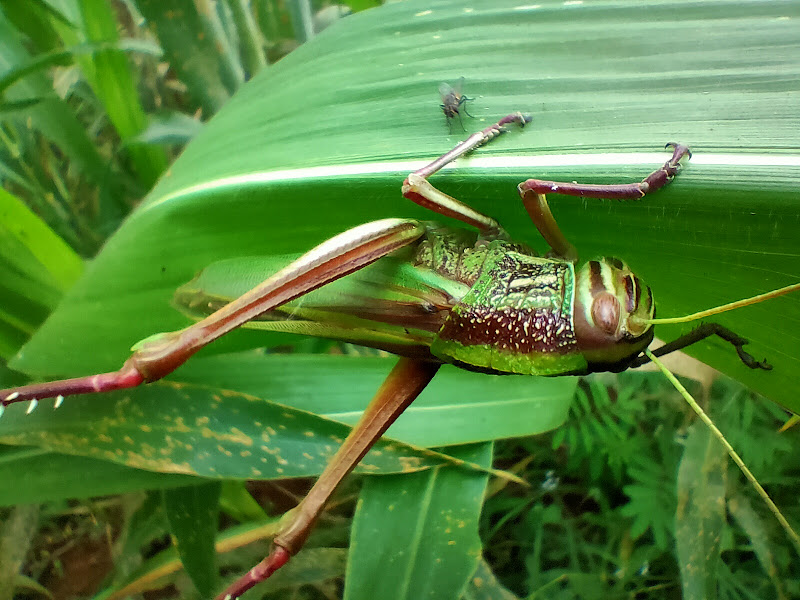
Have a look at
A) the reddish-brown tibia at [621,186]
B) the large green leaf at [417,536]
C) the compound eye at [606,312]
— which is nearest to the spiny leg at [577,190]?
the reddish-brown tibia at [621,186]

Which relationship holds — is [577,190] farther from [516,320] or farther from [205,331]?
[205,331]

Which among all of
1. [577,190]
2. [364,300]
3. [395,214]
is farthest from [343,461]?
[577,190]

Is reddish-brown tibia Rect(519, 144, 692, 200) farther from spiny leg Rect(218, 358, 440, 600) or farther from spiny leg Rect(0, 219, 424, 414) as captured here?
spiny leg Rect(218, 358, 440, 600)

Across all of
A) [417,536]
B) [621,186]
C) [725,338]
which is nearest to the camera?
[621,186]

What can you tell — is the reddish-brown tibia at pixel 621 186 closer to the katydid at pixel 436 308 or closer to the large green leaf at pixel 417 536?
the katydid at pixel 436 308

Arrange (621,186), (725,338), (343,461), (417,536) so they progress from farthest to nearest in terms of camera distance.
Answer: (417,536) → (343,461) → (725,338) → (621,186)

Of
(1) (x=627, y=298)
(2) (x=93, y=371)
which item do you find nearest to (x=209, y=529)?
(2) (x=93, y=371)

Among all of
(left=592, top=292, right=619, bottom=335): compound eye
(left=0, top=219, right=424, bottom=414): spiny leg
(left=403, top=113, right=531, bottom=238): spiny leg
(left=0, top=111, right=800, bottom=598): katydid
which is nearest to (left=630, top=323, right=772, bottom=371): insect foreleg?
(left=0, top=111, right=800, bottom=598): katydid
